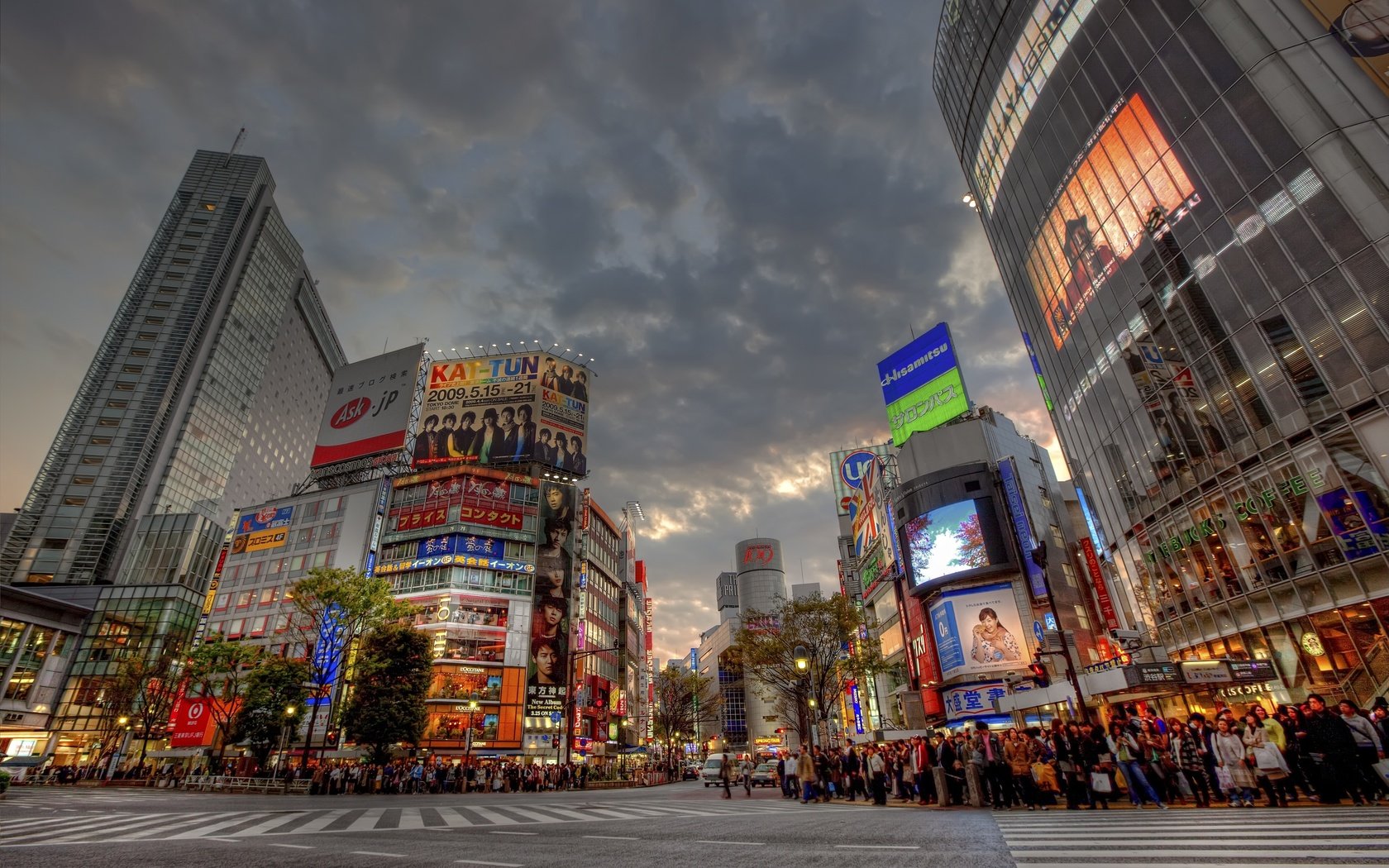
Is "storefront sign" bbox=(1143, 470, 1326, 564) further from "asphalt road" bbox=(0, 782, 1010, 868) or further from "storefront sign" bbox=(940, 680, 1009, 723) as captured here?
"asphalt road" bbox=(0, 782, 1010, 868)

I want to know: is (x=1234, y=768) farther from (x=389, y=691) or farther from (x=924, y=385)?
(x=924, y=385)

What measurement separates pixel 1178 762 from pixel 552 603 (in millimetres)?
52200

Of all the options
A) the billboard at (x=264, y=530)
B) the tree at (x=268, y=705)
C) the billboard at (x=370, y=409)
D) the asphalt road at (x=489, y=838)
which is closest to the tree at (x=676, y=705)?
the billboard at (x=370, y=409)

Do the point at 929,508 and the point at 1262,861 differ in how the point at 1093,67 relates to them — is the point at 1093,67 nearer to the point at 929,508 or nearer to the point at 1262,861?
the point at 929,508

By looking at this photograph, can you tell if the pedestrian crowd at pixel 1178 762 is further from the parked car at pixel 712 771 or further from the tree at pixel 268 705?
the tree at pixel 268 705

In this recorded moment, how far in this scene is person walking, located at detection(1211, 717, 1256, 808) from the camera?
40.2ft

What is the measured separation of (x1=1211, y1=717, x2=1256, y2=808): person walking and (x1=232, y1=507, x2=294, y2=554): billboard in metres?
74.2

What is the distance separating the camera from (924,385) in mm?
58062

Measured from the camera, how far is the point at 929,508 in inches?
1966

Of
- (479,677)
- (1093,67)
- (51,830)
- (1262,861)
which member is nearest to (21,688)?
(479,677)

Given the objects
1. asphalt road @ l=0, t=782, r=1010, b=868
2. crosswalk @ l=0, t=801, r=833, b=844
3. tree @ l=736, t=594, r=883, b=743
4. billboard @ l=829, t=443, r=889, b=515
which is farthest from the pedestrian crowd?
billboard @ l=829, t=443, r=889, b=515

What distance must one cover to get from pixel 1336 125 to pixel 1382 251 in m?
5.40

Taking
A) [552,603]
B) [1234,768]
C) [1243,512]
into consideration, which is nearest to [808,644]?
[1243,512]

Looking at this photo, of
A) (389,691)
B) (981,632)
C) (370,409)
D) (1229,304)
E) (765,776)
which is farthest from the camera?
(370,409)
